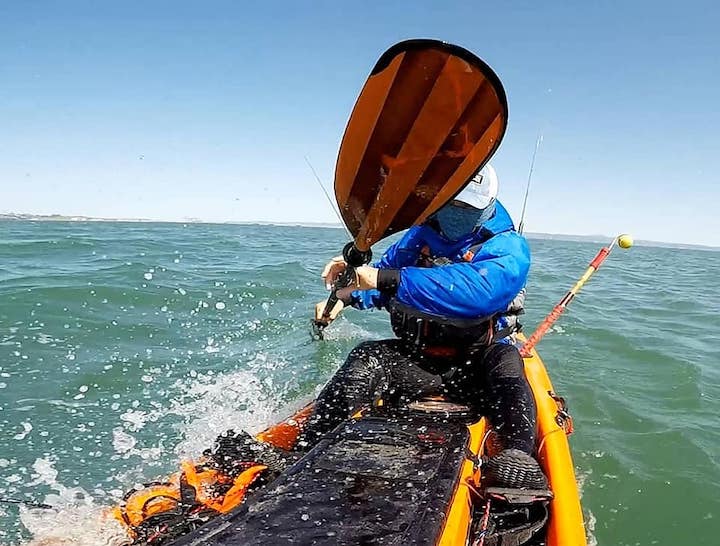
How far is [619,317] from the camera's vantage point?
11.6 meters

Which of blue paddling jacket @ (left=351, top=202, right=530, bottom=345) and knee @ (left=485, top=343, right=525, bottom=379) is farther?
knee @ (left=485, top=343, right=525, bottom=379)

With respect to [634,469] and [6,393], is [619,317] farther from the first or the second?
[6,393]

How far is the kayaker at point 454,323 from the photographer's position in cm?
347

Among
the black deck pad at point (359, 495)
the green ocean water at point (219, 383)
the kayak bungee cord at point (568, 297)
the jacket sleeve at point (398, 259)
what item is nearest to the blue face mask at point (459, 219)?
the jacket sleeve at point (398, 259)

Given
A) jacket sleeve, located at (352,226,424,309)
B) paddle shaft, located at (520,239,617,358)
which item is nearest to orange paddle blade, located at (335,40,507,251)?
jacket sleeve, located at (352,226,424,309)

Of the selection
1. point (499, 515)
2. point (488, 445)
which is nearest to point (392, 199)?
point (488, 445)

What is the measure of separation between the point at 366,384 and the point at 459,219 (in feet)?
3.84

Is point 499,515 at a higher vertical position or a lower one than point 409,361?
lower

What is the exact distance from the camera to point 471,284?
11.3 ft

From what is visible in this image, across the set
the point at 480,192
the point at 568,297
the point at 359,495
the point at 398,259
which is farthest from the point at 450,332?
the point at 568,297

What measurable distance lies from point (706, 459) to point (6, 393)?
21.4ft

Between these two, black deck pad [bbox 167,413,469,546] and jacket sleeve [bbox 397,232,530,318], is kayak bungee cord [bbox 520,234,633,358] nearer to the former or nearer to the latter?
jacket sleeve [bbox 397,232,530,318]

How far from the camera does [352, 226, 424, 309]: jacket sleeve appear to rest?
Result: 4133mm

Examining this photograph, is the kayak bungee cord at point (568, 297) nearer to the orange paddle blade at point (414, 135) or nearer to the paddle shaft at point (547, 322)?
the paddle shaft at point (547, 322)
